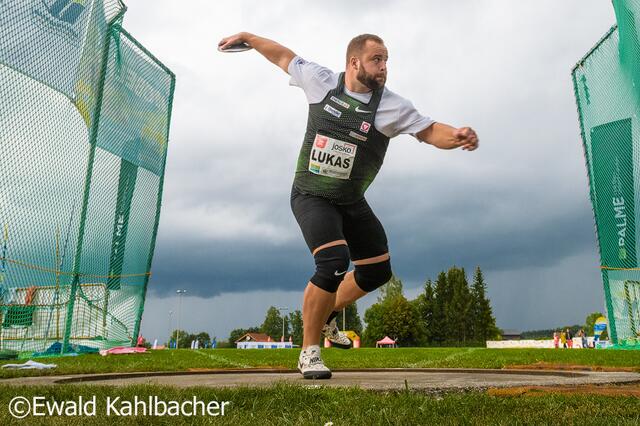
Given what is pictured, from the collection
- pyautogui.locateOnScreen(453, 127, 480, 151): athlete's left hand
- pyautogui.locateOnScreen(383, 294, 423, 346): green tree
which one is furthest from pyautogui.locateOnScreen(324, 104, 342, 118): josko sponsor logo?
pyautogui.locateOnScreen(383, 294, 423, 346): green tree

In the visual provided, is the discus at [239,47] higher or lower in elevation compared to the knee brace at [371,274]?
higher

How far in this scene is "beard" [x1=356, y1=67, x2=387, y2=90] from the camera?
427 cm

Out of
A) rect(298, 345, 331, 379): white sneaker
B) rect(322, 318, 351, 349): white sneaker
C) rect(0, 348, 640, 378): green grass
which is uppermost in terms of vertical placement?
rect(322, 318, 351, 349): white sneaker

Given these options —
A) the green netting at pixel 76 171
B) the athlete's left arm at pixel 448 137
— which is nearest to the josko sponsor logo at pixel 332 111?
the athlete's left arm at pixel 448 137

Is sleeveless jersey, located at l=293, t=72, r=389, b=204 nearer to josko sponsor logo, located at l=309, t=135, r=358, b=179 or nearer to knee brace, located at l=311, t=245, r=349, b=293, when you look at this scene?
josko sponsor logo, located at l=309, t=135, r=358, b=179

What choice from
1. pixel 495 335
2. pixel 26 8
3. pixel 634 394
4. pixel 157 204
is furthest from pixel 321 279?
pixel 495 335

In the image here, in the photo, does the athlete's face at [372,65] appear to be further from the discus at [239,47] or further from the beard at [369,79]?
the discus at [239,47]

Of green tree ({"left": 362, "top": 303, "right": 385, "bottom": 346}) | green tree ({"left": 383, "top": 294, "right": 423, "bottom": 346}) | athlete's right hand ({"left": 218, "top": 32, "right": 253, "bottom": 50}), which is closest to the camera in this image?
athlete's right hand ({"left": 218, "top": 32, "right": 253, "bottom": 50})

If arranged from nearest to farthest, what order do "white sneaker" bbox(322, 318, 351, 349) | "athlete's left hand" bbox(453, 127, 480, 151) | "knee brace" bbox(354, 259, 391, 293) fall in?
"athlete's left hand" bbox(453, 127, 480, 151)
"knee brace" bbox(354, 259, 391, 293)
"white sneaker" bbox(322, 318, 351, 349)

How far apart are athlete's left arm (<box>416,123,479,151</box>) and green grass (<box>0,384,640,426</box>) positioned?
6.30 feet

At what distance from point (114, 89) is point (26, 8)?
3220 mm

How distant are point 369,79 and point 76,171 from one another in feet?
30.4

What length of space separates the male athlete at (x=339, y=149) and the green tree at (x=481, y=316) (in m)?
67.1

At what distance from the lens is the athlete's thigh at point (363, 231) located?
463cm
